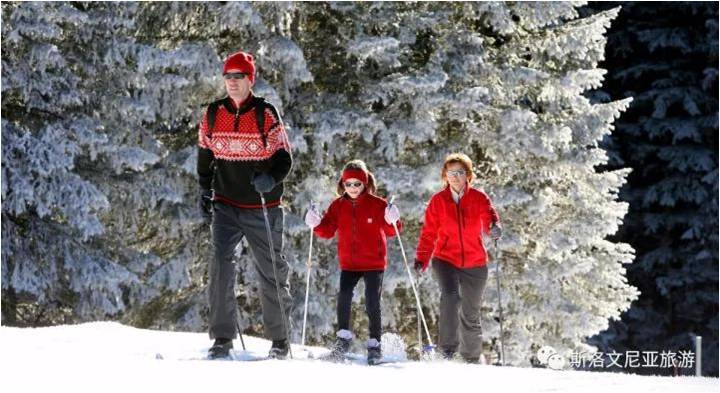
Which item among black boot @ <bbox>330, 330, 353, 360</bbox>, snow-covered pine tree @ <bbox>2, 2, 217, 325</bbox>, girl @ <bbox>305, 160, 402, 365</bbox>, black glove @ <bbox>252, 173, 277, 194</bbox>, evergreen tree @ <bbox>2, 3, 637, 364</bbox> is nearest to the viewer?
black glove @ <bbox>252, 173, 277, 194</bbox>

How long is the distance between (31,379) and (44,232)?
9.34 m

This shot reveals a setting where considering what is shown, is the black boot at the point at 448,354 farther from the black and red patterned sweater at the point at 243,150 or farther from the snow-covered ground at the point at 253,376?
the black and red patterned sweater at the point at 243,150

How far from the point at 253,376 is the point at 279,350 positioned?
5.02 ft

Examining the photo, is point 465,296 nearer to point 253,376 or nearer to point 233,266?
point 233,266

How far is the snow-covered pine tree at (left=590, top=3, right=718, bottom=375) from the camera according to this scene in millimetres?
24391

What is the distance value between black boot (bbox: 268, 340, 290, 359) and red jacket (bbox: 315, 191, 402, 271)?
34.8 inches

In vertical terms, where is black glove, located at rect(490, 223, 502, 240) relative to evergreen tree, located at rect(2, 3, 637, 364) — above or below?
below

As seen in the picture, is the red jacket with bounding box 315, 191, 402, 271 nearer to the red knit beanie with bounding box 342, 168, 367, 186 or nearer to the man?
the red knit beanie with bounding box 342, 168, 367, 186

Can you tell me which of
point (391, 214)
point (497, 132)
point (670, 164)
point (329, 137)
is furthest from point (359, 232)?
point (670, 164)

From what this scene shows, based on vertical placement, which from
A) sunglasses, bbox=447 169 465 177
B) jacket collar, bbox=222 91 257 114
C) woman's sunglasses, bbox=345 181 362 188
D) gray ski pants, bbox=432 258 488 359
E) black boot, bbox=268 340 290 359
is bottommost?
black boot, bbox=268 340 290 359

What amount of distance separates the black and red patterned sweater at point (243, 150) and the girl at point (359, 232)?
0.92 metres

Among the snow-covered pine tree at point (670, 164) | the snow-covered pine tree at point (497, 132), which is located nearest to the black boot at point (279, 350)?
the snow-covered pine tree at point (497, 132)

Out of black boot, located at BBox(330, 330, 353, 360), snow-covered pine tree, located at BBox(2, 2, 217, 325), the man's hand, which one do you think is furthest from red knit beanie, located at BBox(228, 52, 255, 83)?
snow-covered pine tree, located at BBox(2, 2, 217, 325)

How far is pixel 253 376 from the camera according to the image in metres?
5.08
